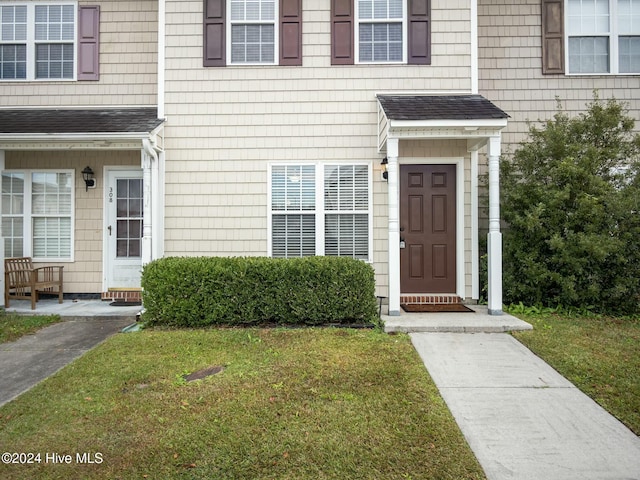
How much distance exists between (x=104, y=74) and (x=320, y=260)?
17.1 ft

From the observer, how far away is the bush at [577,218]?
5691mm

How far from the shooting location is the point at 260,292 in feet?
17.5

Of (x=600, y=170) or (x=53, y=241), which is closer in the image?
(x=600, y=170)

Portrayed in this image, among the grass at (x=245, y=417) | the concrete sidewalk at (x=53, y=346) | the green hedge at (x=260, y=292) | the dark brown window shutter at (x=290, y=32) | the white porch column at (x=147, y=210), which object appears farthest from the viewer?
the dark brown window shutter at (x=290, y=32)

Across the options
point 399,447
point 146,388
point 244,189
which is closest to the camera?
point 399,447

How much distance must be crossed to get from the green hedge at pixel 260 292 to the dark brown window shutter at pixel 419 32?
11.9 feet

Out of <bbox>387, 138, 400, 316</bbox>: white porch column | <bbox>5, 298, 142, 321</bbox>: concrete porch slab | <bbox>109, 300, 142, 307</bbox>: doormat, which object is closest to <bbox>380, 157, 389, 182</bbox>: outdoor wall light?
<bbox>387, 138, 400, 316</bbox>: white porch column

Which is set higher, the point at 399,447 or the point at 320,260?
the point at 320,260

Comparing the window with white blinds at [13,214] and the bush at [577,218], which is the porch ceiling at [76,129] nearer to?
the window with white blinds at [13,214]

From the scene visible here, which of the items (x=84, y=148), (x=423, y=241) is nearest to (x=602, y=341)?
(x=423, y=241)

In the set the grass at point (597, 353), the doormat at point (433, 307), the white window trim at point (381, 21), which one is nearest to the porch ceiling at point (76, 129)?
the white window trim at point (381, 21)

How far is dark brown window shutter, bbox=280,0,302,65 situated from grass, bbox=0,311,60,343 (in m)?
5.21

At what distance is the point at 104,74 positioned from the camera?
7113mm

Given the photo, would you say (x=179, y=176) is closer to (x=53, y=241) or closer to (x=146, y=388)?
(x=53, y=241)
